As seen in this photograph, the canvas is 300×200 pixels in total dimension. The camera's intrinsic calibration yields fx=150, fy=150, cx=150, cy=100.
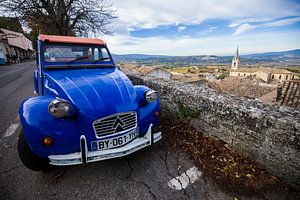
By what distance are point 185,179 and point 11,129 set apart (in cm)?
364

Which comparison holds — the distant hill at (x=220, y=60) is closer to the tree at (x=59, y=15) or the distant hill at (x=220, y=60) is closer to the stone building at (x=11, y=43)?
the stone building at (x=11, y=43)

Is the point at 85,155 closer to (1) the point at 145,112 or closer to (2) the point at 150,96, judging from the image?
(1) the point at 145,112

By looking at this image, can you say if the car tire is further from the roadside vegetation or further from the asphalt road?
the roadside vegetation

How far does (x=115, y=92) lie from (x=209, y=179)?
175 cm

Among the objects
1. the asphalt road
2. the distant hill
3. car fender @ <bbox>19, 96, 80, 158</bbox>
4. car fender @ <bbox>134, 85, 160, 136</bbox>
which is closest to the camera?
car fender @ <bbox>19, 96, 80, 158</bbox>

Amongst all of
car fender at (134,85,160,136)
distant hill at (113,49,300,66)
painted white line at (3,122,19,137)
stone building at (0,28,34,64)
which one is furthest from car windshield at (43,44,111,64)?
distant hill at (113,49,300,66)

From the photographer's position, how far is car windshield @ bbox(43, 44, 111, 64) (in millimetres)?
3004

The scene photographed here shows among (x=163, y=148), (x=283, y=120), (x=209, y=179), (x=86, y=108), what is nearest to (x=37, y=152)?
(x=86, y=108)

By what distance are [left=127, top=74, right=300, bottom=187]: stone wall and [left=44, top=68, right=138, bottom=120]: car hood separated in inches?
54.2

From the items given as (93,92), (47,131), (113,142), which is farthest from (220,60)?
(47,131)

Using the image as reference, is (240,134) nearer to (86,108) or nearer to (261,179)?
(261,179)

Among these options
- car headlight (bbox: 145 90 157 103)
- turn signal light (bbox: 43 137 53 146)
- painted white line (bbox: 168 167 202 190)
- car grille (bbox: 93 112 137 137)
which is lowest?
painted white line (bbox: 168 167 202 190)

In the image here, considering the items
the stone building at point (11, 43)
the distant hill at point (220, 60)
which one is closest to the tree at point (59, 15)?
the stone building at point (11, 43)

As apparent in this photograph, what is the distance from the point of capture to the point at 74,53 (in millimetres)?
3234
